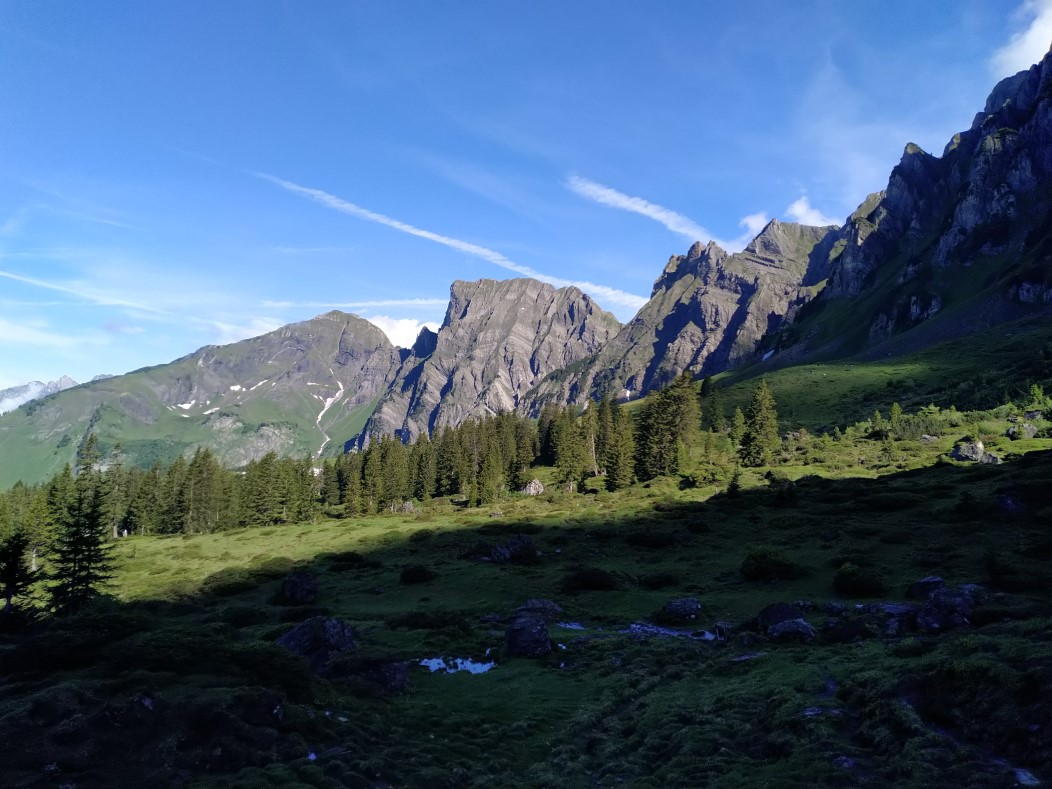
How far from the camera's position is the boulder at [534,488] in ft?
349

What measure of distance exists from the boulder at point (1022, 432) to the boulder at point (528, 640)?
76796mm

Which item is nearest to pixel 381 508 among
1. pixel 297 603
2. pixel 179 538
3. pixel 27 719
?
pixel 179 538

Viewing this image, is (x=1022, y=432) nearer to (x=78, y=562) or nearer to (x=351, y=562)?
(x=351, y=562)

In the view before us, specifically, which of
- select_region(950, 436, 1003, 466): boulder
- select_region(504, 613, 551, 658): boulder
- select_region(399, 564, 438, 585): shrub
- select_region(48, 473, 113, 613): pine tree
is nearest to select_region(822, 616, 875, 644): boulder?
select_region(504, 613, 551, 658): boulder

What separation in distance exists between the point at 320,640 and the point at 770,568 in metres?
29.4

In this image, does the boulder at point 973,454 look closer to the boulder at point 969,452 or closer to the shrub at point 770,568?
the boulder at point 969,452

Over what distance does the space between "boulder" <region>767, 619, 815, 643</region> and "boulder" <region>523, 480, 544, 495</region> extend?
78367 millimetres

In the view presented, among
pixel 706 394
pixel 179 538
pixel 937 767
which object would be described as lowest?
pixel 179 538

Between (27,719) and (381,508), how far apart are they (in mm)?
102673

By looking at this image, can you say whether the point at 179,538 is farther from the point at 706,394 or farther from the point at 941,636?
the point at 706,394

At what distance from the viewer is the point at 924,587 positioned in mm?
30859

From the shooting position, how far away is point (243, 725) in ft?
51.3

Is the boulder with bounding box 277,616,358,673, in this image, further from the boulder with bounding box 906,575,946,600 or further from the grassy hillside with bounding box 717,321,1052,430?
the grassy hillside with bounding box 717,321,1052,430

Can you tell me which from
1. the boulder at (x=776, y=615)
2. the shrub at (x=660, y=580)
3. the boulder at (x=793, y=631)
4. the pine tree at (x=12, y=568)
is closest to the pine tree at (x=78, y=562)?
the pine tree at (x=12, y=568)
